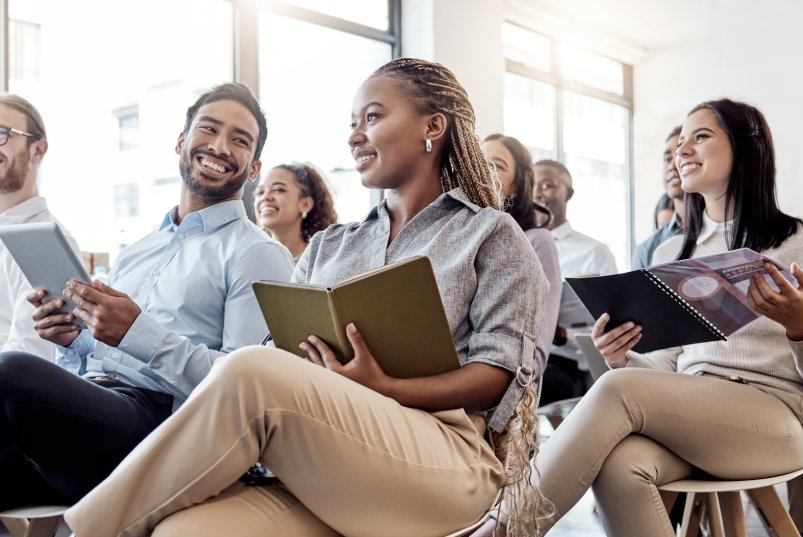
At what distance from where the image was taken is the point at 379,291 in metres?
1.26

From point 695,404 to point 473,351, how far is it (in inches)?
23.6

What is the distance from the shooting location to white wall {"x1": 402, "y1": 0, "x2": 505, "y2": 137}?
5.79m

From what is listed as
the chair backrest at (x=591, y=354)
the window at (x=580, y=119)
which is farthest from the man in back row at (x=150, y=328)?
the window at (x=580, y=119)

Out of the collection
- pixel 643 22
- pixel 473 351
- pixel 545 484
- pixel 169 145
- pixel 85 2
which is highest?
pixel 643 22

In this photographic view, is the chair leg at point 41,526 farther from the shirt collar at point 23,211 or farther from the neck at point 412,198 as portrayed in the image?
the shirt collar at point 23,211

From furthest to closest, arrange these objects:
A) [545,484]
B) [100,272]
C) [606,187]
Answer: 1. [606,187]
2. [100,272]
3. [545,484]

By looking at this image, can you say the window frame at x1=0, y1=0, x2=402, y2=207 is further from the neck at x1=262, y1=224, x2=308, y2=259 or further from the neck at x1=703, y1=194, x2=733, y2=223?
the neck at x1=703, y1=194, x2=733, y2=223

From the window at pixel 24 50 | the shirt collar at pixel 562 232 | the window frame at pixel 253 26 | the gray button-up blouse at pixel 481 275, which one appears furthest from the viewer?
the window frame at pixel 253 26

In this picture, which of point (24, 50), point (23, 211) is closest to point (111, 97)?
point (24, 50)

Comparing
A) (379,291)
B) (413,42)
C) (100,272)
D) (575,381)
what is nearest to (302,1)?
(413,42)

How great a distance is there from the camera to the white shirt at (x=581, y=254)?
421 centimetres

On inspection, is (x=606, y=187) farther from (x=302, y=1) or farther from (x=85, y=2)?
(x=85, y=2)

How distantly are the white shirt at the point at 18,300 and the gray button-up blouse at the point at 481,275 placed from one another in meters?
0.78

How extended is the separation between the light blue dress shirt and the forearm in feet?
1.88
